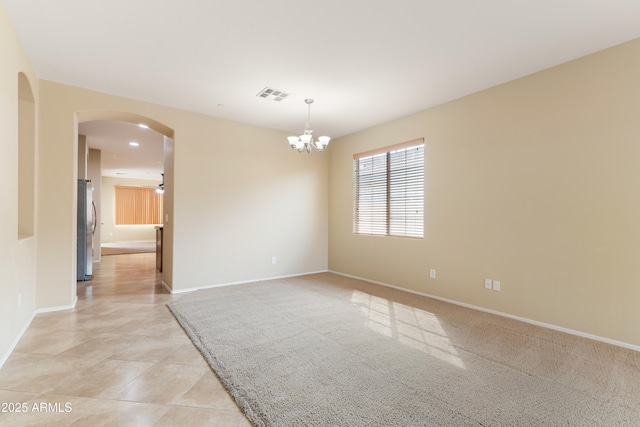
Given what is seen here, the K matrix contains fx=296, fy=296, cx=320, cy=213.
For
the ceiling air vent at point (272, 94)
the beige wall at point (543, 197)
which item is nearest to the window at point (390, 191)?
the beige wall at point (543, 197)

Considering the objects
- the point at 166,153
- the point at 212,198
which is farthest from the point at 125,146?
the point at 212,198

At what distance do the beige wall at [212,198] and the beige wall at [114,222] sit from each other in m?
9.24

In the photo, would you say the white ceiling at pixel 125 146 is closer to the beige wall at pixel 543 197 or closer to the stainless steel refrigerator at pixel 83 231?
the stainless steel refrigerator at pixel 83 231

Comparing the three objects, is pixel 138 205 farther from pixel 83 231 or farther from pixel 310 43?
pixel 310 43

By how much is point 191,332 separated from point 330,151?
4.52 meters

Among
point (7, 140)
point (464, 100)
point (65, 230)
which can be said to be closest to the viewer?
point (7, 140)

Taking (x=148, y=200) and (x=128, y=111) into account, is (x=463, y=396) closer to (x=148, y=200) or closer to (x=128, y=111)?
(x=128, y=111)

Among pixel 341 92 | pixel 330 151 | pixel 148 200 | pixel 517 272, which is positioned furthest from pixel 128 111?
pixel 148 200

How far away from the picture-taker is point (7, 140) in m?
2.53

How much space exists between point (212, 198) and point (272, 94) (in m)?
2.02

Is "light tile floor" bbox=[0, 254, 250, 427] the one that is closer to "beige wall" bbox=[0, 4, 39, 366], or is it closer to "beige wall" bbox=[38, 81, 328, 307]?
"beige wall" bbox=[0, 4, 39, 366]

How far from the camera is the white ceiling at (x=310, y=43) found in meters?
2.40

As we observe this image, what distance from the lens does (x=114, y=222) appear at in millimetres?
12195

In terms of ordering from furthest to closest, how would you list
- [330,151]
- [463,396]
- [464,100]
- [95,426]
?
[330,151] < [464,100] < [463,396] < [95,426]
